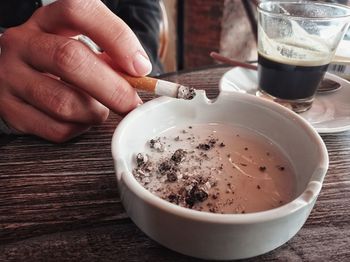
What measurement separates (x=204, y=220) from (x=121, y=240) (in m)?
0.14

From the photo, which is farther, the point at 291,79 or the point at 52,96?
the point at 291,79

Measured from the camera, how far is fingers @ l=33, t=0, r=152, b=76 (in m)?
0.62

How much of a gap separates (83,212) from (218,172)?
0.20m

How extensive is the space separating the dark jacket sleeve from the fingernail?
0.74 m

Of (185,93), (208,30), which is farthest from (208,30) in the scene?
(185,93)

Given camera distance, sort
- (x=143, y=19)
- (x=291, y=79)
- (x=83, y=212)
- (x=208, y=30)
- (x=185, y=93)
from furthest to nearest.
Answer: (x=208, y=30), (x=143, y=19), (x=291, y=79), (x=185, y=93), (x=83, y=212)

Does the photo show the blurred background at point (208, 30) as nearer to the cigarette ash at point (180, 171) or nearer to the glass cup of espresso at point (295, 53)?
the glass cup of espresso at point (295, 53)

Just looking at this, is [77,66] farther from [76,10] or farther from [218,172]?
[218,172]

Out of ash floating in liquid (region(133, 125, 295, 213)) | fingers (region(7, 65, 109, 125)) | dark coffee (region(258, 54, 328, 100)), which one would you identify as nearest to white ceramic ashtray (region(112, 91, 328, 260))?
ash floating in liquid (region(133, 125, 295, 213))

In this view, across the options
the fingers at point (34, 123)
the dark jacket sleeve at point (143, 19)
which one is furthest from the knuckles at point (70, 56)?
the dark jacket sleeve at point (143, 19)

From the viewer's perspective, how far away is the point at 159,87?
63cm

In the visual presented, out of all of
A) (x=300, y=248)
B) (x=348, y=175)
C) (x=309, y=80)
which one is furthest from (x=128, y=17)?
(x=300, y=248)

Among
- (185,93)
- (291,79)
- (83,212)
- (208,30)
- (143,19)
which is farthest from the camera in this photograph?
(208,30)

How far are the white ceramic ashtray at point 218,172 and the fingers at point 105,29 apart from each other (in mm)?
78
